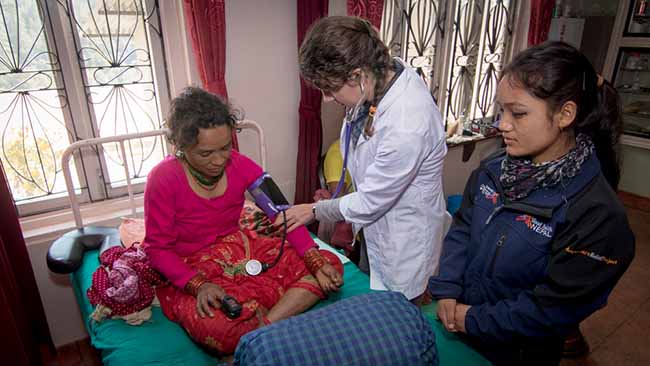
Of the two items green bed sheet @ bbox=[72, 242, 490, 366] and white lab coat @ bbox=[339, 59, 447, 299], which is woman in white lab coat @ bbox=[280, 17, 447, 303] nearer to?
white lab coat @ bbox=[339, 59, 447, 299]

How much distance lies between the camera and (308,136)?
255cm

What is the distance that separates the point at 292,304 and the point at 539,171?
0.94 m

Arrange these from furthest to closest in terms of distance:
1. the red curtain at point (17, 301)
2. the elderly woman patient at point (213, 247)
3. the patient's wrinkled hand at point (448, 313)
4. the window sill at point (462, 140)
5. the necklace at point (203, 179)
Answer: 1. the window sill at point (462, 140)
2. the red curtain at point (17, 301)
3. the necklace at point (203, 179)
4. the elderly woman patient at point (213, 247)
5. the patient's wrinkled hand at point (448, 313)

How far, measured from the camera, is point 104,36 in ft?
6.72

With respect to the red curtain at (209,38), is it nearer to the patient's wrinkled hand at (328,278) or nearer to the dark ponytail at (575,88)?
the patient's wrinkled hand at (328,278)

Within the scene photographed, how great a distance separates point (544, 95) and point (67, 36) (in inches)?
83.3

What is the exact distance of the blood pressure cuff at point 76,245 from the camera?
5.49ft

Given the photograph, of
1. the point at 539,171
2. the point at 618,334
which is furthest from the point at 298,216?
the point at 618,334

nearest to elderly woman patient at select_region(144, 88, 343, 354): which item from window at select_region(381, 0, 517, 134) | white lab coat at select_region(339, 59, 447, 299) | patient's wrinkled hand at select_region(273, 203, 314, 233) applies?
patient's wrinkled hand at select_region(273, 203, 314, 233)

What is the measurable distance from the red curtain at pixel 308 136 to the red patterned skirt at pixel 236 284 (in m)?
0.94

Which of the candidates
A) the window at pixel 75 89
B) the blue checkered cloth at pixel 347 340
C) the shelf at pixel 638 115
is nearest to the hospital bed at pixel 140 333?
the window at pixel 75 89

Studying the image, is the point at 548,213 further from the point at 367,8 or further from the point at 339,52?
the point at 367,8

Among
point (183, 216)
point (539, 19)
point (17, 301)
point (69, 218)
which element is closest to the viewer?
point (183, 216)

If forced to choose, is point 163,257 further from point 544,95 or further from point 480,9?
point 480,9
